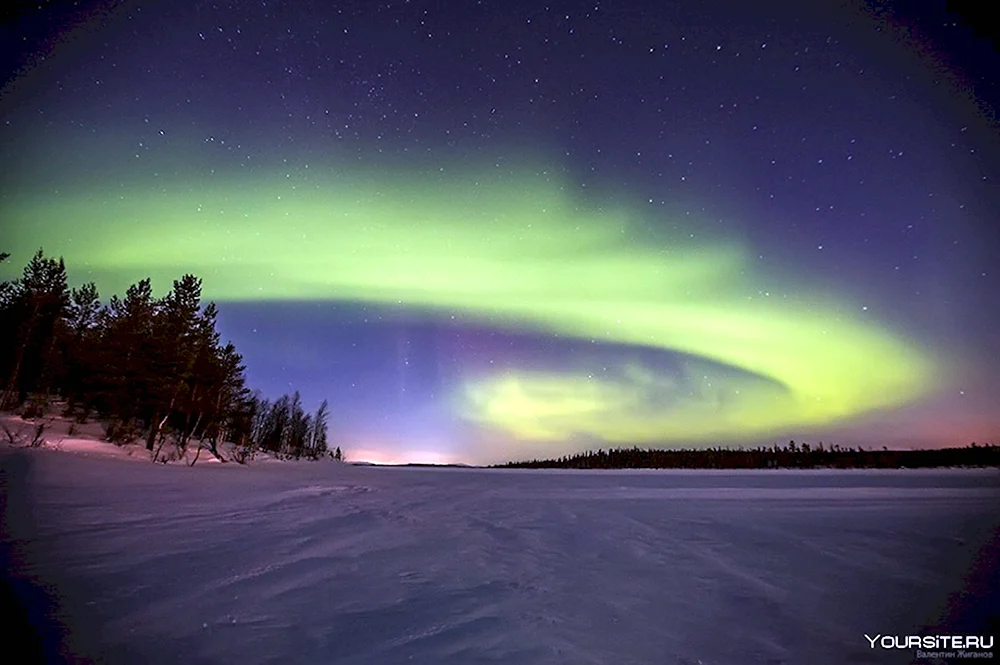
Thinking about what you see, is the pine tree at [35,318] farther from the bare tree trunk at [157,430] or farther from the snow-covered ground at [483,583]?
the snow-covered ground at [483,583]

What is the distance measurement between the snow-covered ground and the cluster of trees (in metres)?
26.0

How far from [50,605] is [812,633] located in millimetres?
6127

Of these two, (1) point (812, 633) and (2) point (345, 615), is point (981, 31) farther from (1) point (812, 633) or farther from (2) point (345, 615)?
(2) point (345, 615)

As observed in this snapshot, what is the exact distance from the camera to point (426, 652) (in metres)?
3.02

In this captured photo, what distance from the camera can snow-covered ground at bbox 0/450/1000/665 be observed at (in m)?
3.18

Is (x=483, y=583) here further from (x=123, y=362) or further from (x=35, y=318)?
(x=35, y=318)

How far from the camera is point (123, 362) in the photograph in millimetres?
31750

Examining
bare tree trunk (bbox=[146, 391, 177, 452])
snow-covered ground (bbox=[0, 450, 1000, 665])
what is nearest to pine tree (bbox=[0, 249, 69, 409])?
bare tree trunk (bbox=[146, 391, 177, 452])

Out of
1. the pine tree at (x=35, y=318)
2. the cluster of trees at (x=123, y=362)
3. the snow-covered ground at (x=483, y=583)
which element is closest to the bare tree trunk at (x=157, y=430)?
the cluster of trees at (x=123, y=362)

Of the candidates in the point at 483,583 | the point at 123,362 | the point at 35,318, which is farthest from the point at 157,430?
the point at 483,583

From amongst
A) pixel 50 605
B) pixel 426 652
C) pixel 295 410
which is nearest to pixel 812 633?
pixel 426 652

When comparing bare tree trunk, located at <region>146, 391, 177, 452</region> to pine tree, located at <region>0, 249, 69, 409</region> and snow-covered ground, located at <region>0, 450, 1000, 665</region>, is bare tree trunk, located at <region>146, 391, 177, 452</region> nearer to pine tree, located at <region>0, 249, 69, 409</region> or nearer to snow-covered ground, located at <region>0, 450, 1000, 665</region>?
pine tree, located at <region>0, 249, 69, 409</region>

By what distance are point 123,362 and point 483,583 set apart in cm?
3842

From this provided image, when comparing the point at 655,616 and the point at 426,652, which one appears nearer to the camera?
the point at 426,652
